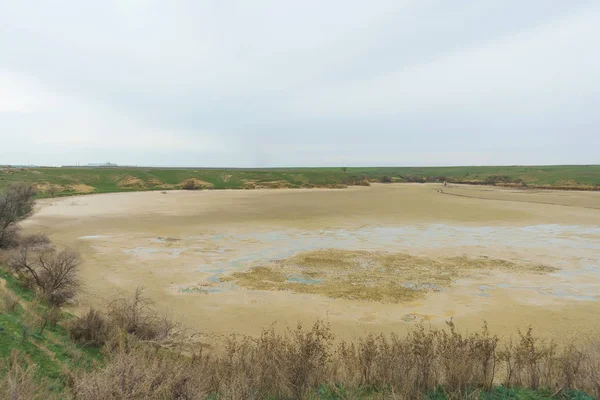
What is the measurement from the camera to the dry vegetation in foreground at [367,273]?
13.7 meters

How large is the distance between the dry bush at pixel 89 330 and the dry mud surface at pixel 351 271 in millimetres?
2639

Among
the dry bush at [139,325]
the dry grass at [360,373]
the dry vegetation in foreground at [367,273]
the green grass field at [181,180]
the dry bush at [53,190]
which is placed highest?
the green grass field at [181,180]

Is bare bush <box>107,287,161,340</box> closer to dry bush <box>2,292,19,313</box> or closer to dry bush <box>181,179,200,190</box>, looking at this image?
dry bush <box>2,292,19,313</box>

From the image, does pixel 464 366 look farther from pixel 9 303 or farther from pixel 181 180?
pixel 181 180

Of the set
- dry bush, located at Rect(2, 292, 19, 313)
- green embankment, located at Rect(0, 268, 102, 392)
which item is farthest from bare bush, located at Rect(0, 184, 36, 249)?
green embankment, located at Rect(0, 268, 102, 392)

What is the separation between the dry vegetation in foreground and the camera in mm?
13711

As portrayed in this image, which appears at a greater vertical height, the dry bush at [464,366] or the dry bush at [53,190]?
the dry bush at [53,190]

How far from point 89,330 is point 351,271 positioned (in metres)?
11.2

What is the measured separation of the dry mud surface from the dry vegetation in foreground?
0.05 metres

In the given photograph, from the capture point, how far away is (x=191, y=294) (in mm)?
13234

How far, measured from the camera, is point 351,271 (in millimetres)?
16359

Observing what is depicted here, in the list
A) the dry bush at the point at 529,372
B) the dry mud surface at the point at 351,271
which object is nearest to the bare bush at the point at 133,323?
the dry mud surface at the point at 351,271

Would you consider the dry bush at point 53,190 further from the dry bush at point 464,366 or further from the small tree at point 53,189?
the dry bush at point 464,366

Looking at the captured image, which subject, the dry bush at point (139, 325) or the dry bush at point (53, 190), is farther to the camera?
the dry bush at point (53, 190)
